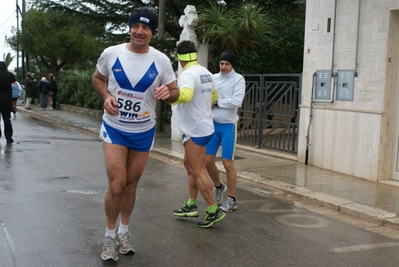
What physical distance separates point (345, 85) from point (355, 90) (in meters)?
0.25

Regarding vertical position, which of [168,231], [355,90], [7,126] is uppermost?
[355,90]

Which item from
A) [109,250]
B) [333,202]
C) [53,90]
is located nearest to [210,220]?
[109,250]

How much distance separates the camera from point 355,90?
8375 millimetres

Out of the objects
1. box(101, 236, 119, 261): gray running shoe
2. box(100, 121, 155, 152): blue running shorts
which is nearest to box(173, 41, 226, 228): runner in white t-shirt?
box(100, 121, 155, 152): blue running shorts

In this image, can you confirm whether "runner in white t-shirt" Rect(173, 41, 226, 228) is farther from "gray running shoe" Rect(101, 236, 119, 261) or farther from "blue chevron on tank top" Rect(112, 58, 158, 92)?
"gray running shoe" Rect(101, 236, 119, 261)

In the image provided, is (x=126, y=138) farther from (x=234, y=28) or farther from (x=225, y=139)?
(x=234, y=28)

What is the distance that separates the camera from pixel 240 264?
4219mm

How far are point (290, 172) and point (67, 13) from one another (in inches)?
479

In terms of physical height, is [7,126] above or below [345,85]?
below

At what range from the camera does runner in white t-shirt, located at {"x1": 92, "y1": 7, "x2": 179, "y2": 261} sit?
4062 millimetres

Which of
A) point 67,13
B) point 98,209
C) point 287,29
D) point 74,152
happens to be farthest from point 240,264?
point 67,13

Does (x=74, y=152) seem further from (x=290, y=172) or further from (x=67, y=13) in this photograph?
(x=67, y=13)

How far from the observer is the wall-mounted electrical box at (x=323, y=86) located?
29.3ft

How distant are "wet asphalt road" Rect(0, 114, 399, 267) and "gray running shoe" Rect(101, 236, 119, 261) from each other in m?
0.05
